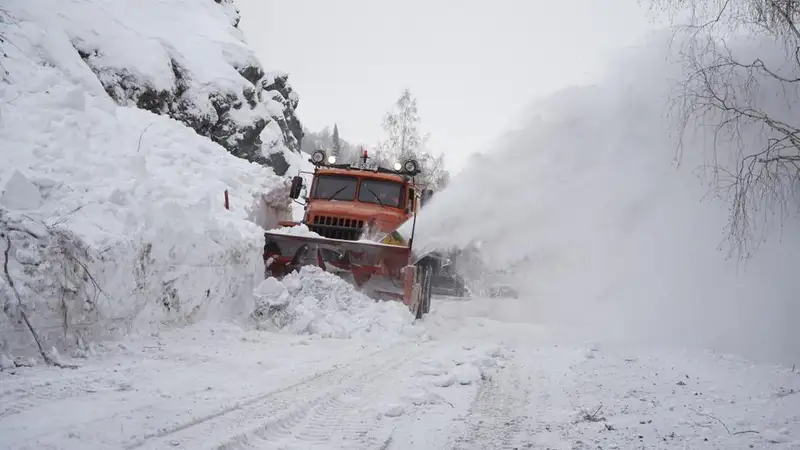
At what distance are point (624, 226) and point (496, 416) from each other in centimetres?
724

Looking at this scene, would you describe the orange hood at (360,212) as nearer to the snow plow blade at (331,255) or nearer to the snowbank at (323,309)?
the snow plow blade at (331,255)

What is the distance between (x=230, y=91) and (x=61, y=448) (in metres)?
30.8

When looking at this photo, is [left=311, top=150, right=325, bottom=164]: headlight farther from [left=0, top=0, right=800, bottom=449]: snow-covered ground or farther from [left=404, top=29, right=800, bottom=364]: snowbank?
[left=404, top=29, right=800, bottom=364]: snowbank

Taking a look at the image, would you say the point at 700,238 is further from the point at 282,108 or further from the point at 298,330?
the point at 282,108

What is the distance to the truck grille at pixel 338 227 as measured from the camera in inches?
420

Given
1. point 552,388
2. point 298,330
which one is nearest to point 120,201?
point 298,330

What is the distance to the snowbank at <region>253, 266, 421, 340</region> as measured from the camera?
7.90 metres

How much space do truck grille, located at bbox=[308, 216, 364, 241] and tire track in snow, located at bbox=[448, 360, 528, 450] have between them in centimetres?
518

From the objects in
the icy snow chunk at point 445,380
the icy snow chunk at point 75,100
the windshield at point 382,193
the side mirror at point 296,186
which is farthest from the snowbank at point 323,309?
the icy snow chunk at point 75,100

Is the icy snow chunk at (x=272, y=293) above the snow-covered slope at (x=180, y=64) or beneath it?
beneath

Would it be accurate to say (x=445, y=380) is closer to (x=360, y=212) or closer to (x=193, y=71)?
(x=360, y=212)

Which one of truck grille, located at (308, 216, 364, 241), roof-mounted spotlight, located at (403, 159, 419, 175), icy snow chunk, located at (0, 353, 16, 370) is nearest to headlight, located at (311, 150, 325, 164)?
truck grille, located at (308, 216, 364, 241)

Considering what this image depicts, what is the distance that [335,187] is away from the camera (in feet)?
38.3

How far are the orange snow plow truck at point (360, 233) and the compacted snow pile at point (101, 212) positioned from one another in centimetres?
72
